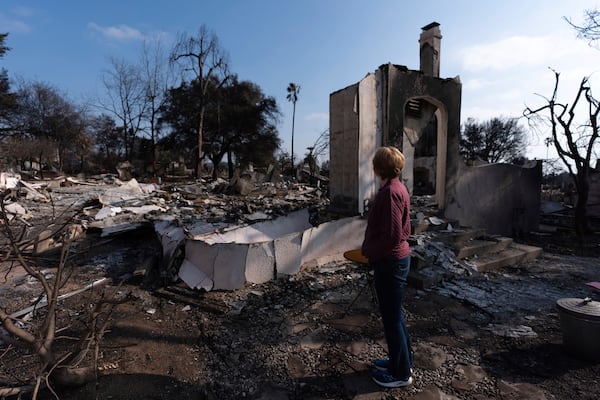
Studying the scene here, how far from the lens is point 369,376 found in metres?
2.50

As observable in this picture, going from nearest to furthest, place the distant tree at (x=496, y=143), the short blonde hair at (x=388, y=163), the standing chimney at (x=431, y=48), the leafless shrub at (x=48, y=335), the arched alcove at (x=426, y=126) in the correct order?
the leafless shrub at (x=48, y=335)
the short blonde hair at (x=388, y=163)
the arched alcove at (x=426, y=126)
the standing chimney at (x=431, y=48)
the distant tree at (x=496, y=143)

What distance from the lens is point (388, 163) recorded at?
231 centimetres

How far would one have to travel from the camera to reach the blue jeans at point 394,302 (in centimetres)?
218

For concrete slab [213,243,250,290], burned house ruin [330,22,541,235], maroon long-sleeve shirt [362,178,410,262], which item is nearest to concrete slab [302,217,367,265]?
burned house ruin [330,22,541,235]

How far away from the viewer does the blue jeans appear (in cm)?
218

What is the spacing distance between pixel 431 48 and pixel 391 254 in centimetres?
1452

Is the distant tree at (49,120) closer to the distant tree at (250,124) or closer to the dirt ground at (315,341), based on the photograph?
the distant tree at (250,124)

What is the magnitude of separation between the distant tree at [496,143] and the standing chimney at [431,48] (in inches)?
851

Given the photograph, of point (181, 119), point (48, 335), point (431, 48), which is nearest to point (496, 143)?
point (431, 48)

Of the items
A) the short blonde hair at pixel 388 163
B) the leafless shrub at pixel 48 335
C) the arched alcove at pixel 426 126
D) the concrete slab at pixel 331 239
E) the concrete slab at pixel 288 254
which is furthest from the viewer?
the arched alcove at pixel 426 126

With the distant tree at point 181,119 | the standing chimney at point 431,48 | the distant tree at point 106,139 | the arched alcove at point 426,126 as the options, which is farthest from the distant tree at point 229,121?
the arched alcove at point 426,126

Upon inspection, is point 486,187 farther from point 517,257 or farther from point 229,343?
point 229,343

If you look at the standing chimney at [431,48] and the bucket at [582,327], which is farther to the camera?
the standing chimney at [431,48]

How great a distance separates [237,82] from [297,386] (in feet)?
90.7
